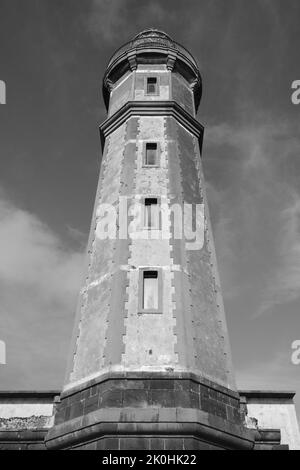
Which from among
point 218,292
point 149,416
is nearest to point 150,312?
point 149,416

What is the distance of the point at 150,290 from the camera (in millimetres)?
12820

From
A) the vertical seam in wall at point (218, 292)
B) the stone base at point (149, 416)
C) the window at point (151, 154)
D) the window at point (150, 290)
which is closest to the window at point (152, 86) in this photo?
the window at point (151, 154)

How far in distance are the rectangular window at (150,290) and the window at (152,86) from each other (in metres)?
9.11

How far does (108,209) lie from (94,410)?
22.4 ft

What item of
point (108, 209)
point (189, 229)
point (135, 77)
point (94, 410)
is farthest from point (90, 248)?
point (135, 77)

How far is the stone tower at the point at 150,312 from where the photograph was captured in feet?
34.3

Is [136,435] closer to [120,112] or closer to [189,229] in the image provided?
[189,229]

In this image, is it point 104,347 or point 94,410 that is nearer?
point 94,410

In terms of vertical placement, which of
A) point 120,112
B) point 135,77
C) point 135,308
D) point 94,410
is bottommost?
point 94,410

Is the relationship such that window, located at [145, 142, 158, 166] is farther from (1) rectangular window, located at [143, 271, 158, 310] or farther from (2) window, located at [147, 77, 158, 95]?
(1) rectangular window, located at [143, 271, 158, 310]

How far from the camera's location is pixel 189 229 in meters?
14.6

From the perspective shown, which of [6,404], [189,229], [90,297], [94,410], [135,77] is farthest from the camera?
A: [135,77]

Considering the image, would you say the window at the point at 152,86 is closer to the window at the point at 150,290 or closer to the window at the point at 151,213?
the window at the point at 151,213

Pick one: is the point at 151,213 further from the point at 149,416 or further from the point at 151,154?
the point at 149,416
